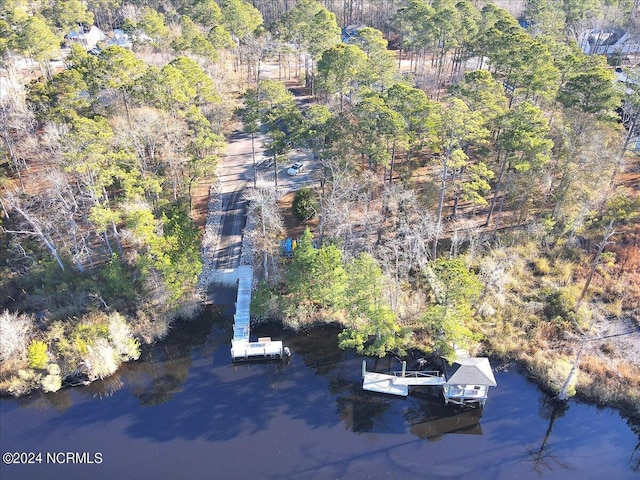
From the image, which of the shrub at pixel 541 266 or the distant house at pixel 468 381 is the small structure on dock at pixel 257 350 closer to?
the distant house at pixel 468 381

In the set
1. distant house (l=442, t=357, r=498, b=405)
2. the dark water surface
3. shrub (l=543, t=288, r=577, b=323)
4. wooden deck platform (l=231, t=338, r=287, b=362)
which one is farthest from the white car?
distant house (l=442, t=357, r=498, b=405)

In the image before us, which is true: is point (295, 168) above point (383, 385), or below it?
above

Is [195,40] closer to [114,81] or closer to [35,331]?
[114,81]

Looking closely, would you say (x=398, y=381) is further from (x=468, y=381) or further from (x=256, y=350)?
(x=256, y=350)

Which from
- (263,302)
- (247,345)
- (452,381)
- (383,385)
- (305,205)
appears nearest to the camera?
(452,381)

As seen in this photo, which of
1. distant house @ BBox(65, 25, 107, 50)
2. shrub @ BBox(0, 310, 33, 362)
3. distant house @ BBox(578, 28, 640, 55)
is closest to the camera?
shrub @ BBox(0, 310, 33, 362)

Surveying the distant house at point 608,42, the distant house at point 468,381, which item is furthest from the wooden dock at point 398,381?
the distant house at point 608,42

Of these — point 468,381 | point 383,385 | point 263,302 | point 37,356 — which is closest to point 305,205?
point 263,302

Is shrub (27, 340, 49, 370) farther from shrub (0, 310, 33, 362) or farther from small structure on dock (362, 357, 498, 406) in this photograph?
small structure on dock (362, 357, 498, 406)
